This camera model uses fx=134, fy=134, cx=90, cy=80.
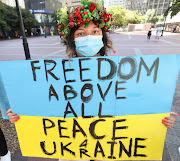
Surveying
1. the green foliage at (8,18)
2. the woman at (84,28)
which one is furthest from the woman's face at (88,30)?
the green foliage at (8,18)

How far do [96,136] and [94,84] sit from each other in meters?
0.52

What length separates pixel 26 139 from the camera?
1.39 m

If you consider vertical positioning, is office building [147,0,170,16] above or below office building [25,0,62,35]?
above

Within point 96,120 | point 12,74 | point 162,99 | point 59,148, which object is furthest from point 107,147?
point 12,74

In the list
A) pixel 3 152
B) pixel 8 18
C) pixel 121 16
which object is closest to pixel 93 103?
pixel 3 152

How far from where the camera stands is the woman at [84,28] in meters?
1.37

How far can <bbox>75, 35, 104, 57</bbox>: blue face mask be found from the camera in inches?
54.7

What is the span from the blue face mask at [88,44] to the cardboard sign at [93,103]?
27 cm

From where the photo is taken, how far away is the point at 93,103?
1248mm

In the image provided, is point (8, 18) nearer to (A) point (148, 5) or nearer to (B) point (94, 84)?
(B) point (94, 84)

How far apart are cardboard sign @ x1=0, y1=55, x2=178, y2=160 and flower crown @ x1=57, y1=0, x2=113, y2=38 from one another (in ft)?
1.53

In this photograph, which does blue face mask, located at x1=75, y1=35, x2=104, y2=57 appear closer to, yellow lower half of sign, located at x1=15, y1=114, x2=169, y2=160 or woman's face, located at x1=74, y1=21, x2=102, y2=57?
woman's face, located at x1=74, y1=21, x2=102, y2=57

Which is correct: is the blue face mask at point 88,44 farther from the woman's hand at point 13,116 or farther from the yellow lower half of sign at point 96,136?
the woman's hand at point 13,116

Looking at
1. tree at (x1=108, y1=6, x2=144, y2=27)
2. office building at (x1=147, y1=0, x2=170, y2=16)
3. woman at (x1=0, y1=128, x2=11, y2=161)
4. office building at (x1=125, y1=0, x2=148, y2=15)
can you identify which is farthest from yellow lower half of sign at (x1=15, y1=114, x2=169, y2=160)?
office building at (x1=125, y1=0, x2=148, y2=15)
